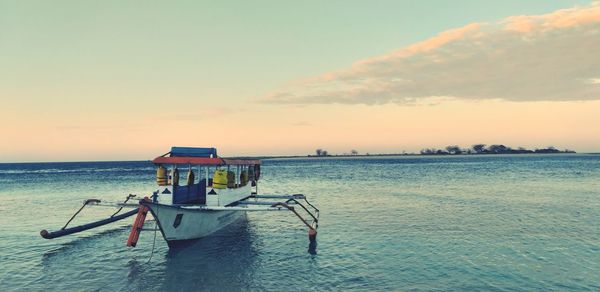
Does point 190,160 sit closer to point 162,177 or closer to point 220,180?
point 162,177

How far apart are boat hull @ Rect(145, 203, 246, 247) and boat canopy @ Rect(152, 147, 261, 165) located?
8.25ft

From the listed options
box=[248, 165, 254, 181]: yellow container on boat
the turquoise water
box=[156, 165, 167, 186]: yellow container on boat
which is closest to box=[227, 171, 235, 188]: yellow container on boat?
the turquoise water

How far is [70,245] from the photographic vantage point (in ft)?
61.3

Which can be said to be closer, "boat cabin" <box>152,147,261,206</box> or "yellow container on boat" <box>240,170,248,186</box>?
"boat cabin" <box>152,147,261,206</box>

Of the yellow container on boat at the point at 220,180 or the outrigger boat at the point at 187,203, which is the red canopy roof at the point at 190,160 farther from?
the yellow container on boat at the point at 220,180

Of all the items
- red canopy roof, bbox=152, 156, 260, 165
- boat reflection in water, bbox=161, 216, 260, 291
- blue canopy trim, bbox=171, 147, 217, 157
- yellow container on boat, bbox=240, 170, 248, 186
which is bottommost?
boat reflection in water, bbox=161, 216, 260, 291

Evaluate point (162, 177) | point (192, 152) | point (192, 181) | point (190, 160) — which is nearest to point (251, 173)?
point (192, 181)

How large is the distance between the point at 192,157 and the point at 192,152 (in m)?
0.73

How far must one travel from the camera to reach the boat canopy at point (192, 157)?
1898cm

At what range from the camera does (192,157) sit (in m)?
19.8

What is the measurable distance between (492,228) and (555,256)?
5935 millimetres

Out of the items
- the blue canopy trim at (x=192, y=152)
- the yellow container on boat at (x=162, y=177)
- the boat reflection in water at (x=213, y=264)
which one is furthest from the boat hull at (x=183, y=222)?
the blue canopy trim at (x=192, y=152)

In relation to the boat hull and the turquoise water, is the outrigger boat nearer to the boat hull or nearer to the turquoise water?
the boat hull

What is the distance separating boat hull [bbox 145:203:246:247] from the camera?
16122 millimetres
